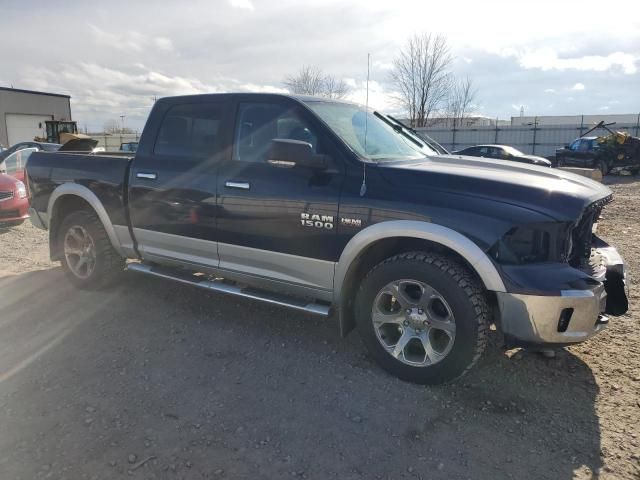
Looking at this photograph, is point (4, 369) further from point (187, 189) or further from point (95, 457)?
point (187, 189)

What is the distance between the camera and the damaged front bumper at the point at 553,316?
2.73 meters

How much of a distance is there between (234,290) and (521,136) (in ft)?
98.4

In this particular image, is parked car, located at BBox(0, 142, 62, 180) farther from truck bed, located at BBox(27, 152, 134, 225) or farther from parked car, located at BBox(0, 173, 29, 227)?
truck bed, located at BBox(27, 152, 134, 225)

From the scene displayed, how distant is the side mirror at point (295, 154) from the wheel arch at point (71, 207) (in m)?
2.34

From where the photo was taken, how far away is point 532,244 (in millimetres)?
2805

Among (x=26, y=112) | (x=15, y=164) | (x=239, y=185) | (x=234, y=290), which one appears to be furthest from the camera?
(x=26, y=112)

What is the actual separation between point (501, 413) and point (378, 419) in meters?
0.76

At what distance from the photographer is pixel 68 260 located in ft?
16.9

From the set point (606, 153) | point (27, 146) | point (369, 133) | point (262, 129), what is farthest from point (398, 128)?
point (606, 153)

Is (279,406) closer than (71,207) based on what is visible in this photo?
Yes

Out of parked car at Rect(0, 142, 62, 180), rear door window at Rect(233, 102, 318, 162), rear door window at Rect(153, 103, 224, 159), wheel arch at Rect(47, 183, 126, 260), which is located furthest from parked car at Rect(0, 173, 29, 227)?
rear door window at Rect(233, 102, 318, 162)

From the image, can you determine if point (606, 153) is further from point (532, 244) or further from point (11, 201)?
point (11, 201)

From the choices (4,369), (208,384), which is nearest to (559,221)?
(208,384)

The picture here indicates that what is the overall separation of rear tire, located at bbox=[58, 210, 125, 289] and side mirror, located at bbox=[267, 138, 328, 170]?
2.51 metres
